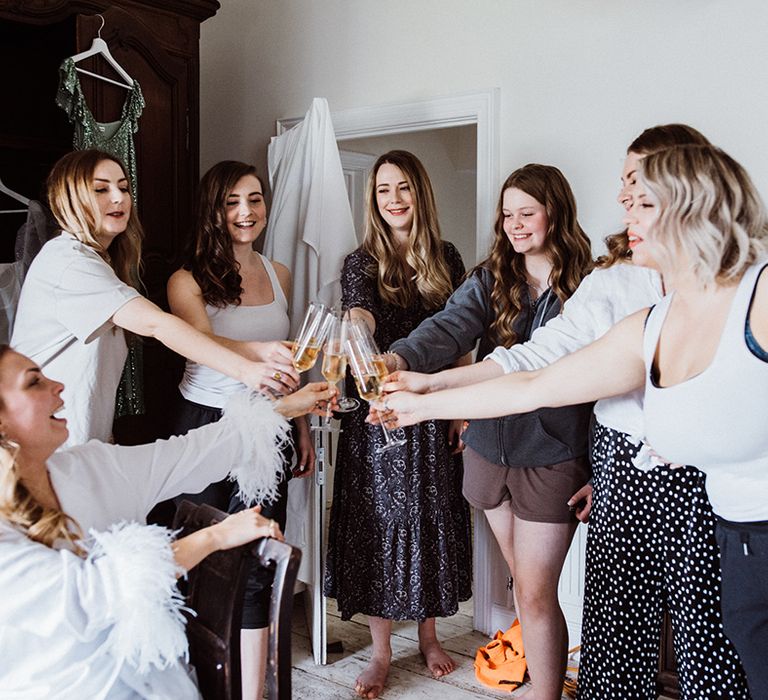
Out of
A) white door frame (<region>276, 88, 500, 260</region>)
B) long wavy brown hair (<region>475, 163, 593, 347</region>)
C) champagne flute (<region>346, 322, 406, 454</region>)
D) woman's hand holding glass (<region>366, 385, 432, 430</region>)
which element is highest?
white door frame (<region>276, 88, 500, 260</region>)

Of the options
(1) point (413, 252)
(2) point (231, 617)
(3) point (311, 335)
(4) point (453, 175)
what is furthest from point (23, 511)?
(4) point (453, 175)

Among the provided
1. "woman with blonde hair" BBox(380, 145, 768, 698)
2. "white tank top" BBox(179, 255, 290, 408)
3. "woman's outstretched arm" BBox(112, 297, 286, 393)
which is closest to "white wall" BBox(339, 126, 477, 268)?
"white tank top" BBox(179, 255, 290, 408)

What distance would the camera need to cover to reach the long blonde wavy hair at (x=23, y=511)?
4.56 ft

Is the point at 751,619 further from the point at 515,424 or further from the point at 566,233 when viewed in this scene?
the point at 566,233

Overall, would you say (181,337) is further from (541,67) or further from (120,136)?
(541,67)

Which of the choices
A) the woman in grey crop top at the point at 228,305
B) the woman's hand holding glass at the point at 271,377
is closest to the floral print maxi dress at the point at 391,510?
the woman in grey crop top at the point at 228,305

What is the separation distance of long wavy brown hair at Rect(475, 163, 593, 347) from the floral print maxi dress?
39cm

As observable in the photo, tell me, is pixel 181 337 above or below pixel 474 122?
below

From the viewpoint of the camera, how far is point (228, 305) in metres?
2.59

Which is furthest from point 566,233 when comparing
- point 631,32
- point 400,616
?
point 400,616

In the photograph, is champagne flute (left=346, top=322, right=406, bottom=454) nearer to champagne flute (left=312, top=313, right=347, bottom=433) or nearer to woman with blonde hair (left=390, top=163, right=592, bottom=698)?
champagne flute (left=312, top=313, right=347, bottom=433)

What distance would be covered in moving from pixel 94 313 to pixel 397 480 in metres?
1.10

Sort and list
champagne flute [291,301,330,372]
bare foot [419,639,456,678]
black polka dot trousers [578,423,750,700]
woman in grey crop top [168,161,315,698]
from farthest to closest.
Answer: bare foot [419,639,456,678] < woman in grey crop top [168,161,315,698] < champagne flute [291,301,330,372] < black polka dot trousers [578,423,750,700]

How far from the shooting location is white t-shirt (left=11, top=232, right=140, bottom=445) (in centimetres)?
222
